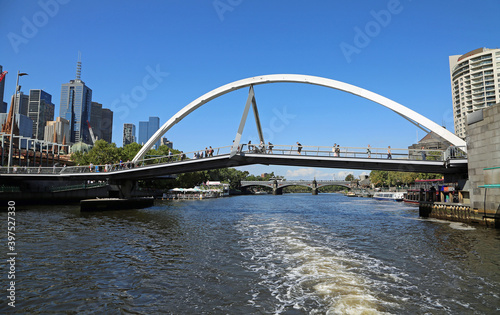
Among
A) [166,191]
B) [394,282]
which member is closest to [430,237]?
[394,282]

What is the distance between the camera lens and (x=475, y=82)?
125688 millimetres

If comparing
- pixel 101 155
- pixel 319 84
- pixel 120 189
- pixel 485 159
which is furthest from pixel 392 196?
pixel 101 155

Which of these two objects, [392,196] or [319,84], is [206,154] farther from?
[392,196]

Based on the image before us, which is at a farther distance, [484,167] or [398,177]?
[398,177]

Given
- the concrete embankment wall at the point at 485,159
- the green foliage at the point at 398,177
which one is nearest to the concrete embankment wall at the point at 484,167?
the concrete embankment wall at the point at 485,159

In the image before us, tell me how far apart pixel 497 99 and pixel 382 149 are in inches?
4767

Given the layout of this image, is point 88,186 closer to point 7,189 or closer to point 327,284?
point 7,189

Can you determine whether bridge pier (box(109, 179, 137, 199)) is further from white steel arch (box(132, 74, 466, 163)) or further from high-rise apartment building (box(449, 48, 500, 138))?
high-rise apartment building (box(449, 48, 500, 138))

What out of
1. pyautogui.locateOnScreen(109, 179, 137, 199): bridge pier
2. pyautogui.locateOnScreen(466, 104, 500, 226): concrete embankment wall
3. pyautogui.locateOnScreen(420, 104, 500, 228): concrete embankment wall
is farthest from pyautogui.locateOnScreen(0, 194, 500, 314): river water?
pyautogui.locateOnScreen(109, 179, 137, 199): bridge pier

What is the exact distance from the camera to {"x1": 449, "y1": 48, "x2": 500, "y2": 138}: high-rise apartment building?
4700 inches

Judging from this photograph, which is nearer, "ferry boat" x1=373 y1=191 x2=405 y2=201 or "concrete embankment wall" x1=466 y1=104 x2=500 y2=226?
"concrete embankment wall" x1=466 y1=104 x2=500 y2=226

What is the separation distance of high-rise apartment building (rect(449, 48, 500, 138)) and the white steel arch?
333ft

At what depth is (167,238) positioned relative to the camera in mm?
19031

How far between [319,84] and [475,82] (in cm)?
12214
